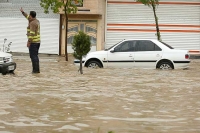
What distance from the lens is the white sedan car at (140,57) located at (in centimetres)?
2084

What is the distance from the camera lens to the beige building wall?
36281 mm

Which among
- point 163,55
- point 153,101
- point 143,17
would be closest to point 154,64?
point 163,55

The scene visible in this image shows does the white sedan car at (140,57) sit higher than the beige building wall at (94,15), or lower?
lower

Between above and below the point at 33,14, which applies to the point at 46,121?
below

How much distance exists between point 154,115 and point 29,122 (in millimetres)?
2054

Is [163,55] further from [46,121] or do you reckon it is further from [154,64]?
[46,121]

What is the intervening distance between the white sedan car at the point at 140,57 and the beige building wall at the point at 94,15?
15.1 meters

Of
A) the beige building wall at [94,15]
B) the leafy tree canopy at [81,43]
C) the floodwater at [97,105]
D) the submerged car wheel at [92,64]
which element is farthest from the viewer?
the beige building wall at [94,15]

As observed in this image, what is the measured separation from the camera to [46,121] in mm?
8148

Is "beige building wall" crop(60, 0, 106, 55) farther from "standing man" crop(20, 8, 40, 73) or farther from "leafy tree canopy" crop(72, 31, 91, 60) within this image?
"standing man" crop(20, 8, 40, 73)

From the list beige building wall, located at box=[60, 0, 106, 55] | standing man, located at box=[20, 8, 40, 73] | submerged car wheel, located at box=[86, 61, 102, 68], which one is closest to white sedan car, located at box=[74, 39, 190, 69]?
submerged car wheel, located at box=[86, 61, 102, 68]

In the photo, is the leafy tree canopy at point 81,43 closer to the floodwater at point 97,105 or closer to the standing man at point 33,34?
the standing man at point 33,34

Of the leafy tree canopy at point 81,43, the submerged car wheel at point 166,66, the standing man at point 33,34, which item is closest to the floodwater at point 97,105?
the standing man at point 33,34

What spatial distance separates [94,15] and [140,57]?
16.5 meters
